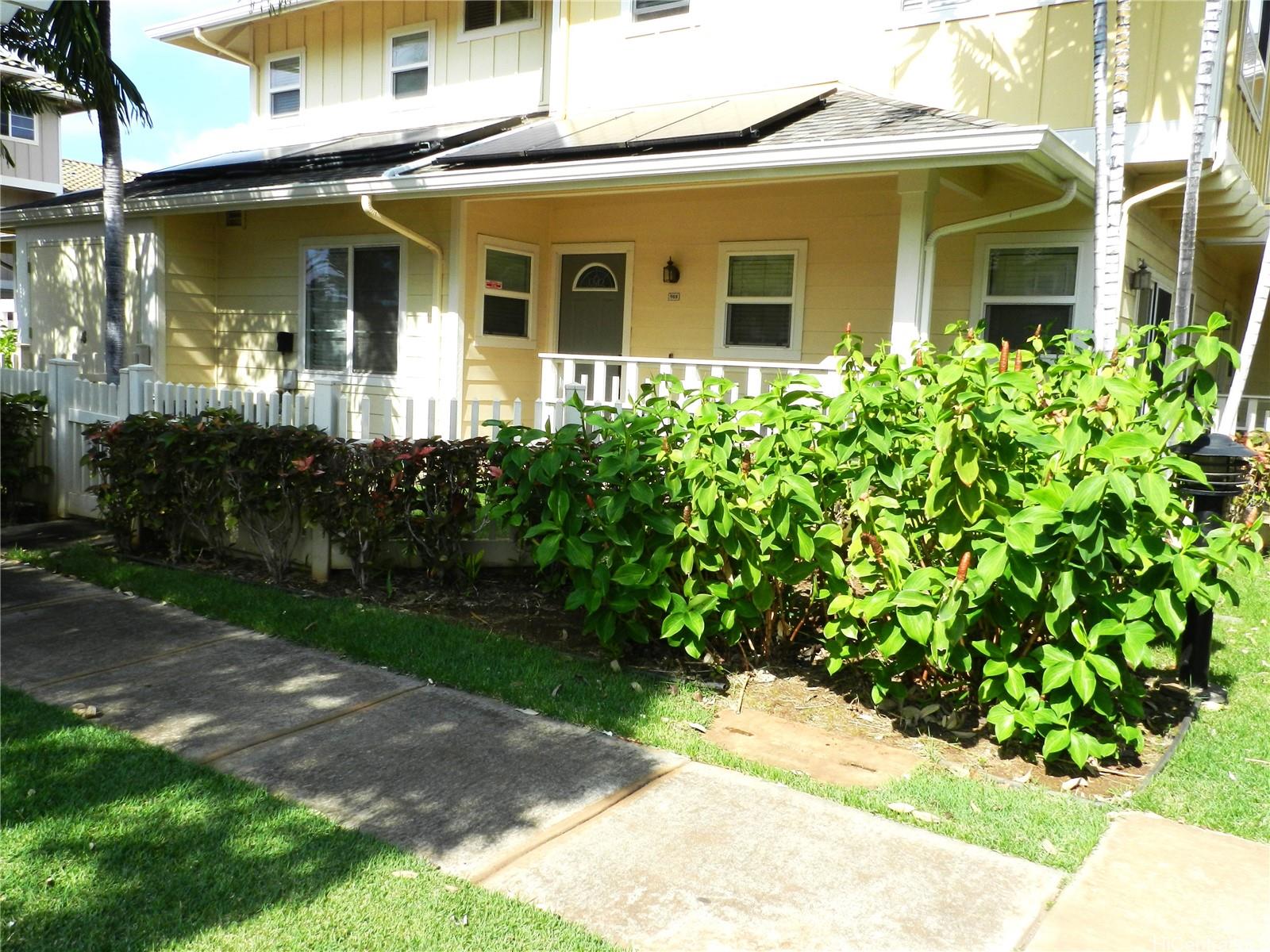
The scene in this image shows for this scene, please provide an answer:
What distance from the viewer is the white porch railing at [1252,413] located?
9227mm

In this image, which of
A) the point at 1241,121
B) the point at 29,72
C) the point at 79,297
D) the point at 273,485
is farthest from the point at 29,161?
the point at 1241,121

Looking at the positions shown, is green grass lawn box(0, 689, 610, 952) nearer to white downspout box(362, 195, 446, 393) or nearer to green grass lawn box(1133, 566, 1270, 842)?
green grass lawn box(1133, 566, 1270, 842)

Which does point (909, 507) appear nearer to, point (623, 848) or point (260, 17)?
point (623, 848)

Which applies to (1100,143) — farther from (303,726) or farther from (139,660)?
(139,660)

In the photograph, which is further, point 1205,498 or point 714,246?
point 714,246

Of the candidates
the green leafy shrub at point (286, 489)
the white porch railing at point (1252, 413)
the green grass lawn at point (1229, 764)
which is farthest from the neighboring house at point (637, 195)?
the green grass lawn at point (1229, 764)

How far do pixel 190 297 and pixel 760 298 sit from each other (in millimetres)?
6586

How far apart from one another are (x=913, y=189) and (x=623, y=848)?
17.7 feet

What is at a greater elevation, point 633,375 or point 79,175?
point 79,175

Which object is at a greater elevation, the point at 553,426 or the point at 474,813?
the point at 553,426

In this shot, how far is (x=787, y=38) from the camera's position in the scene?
29.8 ft

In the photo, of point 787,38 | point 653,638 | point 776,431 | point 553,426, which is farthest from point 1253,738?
point 787,38

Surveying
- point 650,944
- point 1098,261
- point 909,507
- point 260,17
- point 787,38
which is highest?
point 260,17

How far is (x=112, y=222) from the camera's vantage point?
987 cm
